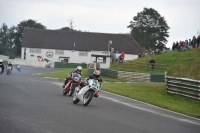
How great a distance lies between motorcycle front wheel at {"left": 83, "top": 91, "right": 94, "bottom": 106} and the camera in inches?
722

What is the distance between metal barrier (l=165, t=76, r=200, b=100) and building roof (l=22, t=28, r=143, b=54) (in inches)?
2719

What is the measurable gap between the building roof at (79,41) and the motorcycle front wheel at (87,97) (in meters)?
80.9

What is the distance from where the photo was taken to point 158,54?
60.7 m

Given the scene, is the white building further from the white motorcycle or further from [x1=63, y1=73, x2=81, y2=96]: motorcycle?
the white motorcycle

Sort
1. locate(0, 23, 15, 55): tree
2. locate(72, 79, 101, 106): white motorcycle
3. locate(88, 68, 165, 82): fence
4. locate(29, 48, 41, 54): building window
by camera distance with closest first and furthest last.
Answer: locate(72, 79, 101, 106): white motorcycle → locate(88, 68, 165, 82): fence → locate(29, 48, 41, 54): building window → locate(0, 23, 15, 55): tree

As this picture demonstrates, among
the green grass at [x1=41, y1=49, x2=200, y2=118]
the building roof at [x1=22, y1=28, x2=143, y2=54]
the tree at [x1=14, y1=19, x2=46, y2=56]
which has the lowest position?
the green grass at [x1=41, y1=49, x2=200, y2=118]

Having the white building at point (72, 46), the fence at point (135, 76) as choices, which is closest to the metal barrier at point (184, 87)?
the fence at point (135, 76)

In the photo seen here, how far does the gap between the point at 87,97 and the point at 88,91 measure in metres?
0.31

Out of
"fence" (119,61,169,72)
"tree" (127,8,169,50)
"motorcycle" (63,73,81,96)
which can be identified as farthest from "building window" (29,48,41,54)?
"motorcycle" (63,73,81,96)

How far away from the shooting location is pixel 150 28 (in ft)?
374

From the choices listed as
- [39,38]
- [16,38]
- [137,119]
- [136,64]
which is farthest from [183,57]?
[16,38]

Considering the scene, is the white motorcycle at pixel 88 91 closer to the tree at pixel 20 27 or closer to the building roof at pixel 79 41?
the building roof at pixel 79 41

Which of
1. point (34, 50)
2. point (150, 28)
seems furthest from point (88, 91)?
point (150, 28)

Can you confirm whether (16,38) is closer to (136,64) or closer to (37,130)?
(136,64)
